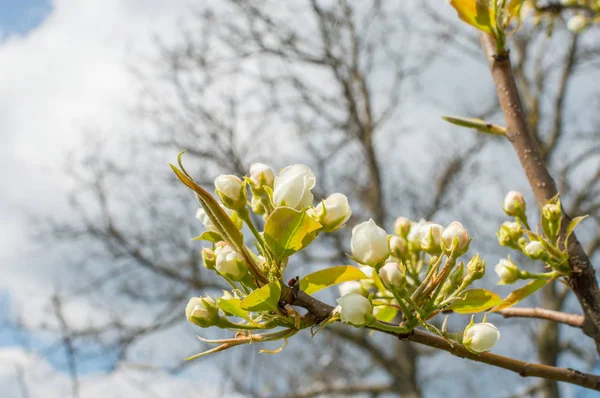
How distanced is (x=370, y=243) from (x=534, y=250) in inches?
8.9

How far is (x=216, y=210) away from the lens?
Answer: 16.2 inches

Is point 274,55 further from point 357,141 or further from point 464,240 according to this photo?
point 464,240

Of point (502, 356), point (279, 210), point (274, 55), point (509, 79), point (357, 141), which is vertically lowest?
point (502, 356)

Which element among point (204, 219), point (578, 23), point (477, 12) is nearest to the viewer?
point (204, 219)

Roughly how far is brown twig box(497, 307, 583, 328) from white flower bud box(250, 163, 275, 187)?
0.29 m

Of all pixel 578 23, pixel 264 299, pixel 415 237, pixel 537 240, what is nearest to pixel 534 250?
pixel 537 240

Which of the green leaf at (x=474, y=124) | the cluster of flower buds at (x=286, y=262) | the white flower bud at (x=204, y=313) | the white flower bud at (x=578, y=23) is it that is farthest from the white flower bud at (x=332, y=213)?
the white flower bud at (x=578, y=23)

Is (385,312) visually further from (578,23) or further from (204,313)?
(578,23)

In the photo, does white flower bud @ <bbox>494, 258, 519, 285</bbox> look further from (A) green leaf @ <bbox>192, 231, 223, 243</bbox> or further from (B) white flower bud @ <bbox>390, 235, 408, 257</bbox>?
(A) green leaf @ <bbox>192, 231, 223, 243</bbox>

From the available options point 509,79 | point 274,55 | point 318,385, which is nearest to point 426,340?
point 509,79

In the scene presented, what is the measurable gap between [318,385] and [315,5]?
3.53 metres

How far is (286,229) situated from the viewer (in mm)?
427

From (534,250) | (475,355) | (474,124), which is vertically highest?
(474,124)

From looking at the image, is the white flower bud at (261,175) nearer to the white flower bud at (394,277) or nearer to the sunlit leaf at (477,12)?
the white flower bud at (394,277)
